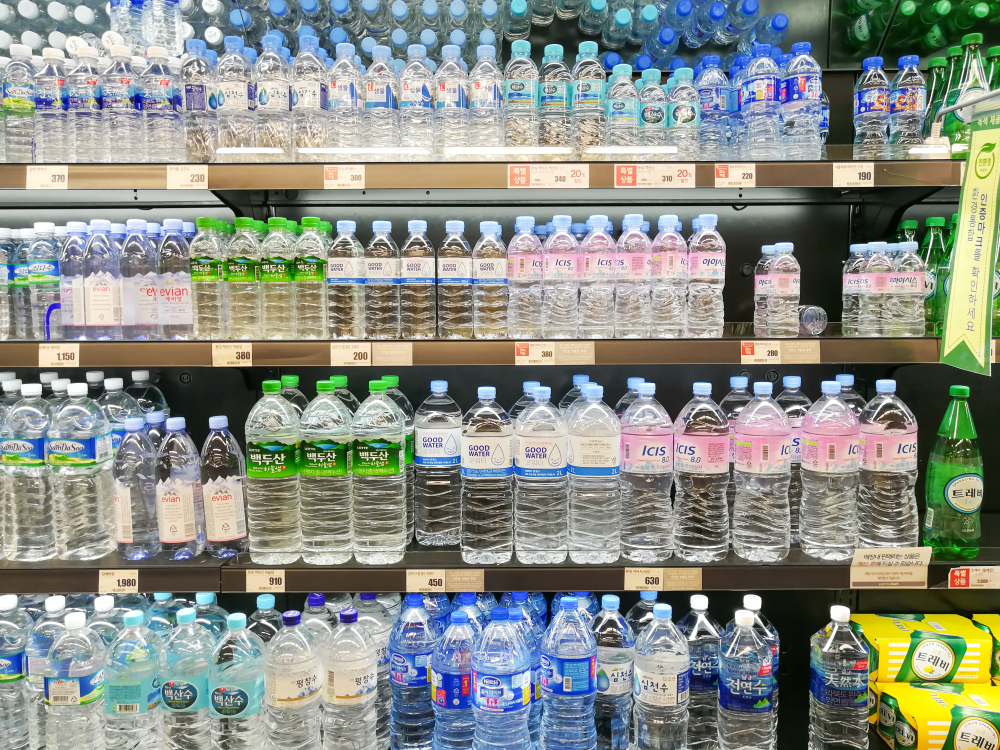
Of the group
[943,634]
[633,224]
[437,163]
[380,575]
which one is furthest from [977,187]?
[380,575]

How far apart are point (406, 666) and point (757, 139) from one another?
194 centimetres

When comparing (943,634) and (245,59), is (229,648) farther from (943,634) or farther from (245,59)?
(943,634)

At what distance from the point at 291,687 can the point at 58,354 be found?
117 centimetres

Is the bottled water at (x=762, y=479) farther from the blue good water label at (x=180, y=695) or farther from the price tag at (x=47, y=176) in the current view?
the price tag at (x=47, y=176)

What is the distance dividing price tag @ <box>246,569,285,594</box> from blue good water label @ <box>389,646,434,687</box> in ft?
1.39

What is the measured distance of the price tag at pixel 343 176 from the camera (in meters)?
1.79

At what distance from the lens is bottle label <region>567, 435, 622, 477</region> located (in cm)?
188

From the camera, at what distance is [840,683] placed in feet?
6.44


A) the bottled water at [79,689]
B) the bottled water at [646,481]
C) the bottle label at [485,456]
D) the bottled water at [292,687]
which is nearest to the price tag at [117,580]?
the bottled water at [79,689]

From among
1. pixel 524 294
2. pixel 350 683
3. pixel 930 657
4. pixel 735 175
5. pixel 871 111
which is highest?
pixel 871 111

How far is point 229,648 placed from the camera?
6.16 ft

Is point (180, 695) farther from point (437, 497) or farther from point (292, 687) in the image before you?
point (437, 497)

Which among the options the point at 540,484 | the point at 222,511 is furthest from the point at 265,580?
the point at 540,484

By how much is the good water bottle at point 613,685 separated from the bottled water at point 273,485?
0.99 metres
